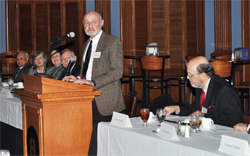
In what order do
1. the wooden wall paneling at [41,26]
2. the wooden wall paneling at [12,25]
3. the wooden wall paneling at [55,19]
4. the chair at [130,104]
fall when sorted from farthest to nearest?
the wooden wall paneling at [12,25]
the wooden wall paneling at [41,26]
the wooden wall paneling at [55,19]
the chair at [130,104]

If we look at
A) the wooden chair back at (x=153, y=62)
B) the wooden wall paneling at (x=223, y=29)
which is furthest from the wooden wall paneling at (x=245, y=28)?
the wooden chair back at (x=153, y=62)

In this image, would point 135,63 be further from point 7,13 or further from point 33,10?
point 7,13

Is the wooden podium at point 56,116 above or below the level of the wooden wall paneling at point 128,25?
below

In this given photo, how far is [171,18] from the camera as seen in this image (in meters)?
6.84

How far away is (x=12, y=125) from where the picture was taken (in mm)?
3369

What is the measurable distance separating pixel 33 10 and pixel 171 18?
3.71m

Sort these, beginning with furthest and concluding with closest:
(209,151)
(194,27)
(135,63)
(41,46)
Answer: (41,46), (135,63), (194,27), (209,151)

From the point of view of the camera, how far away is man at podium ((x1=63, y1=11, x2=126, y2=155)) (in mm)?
2779

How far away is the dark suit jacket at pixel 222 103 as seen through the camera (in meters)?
2.32

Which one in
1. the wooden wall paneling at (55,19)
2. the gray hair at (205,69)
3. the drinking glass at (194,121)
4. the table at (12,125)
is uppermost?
the wooden wall paneling at (55,19)

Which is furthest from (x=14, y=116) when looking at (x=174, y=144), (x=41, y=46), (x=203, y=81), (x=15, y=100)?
(x=41, y=46)

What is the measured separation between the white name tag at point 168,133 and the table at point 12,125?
1804 millimetres

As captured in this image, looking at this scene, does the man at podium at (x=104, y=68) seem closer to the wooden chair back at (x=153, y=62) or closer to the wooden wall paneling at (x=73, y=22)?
the wooden chair back at (x=153, y=62)

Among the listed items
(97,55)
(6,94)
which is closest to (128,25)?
(6,94)
